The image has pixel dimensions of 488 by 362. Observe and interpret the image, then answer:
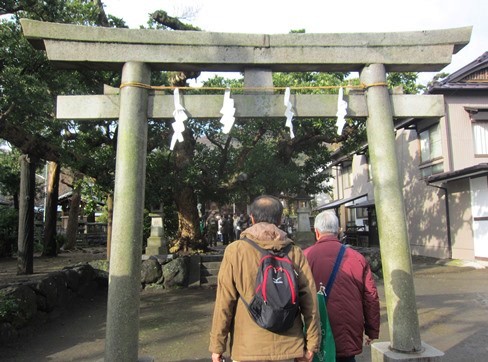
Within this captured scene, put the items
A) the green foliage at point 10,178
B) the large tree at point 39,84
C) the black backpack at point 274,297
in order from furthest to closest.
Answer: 1. the green foliage at point 10,178
2. the large tree at point 39,84
3. the black backpack at point 274,297

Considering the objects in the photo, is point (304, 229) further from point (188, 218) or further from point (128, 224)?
point (128, 224)

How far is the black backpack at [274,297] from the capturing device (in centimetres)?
244

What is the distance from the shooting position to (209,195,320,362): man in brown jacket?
2.54 meters

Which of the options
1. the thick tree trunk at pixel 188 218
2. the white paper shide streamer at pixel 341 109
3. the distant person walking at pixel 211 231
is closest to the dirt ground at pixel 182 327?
the thick tree trunk at pixel 188 218

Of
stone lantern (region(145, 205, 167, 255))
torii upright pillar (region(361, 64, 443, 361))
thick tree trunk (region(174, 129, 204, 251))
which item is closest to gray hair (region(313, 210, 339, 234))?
torii upright pillar (region(361, 64, 443, 361))

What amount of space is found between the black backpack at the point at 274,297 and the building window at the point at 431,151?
14.7m

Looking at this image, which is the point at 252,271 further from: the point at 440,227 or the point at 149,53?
the point at 440,227

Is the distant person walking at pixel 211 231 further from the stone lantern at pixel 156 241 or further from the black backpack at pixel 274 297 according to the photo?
the black backpack at pixel 274 297

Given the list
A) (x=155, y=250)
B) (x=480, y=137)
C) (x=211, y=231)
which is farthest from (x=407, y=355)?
(x=211, y=231)

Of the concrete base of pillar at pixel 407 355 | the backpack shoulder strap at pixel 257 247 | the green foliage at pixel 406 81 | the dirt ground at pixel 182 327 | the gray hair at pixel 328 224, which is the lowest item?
the dirt ground at pixel 182 327

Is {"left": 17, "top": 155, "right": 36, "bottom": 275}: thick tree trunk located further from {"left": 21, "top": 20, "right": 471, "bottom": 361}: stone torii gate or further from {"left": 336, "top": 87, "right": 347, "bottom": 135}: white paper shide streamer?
{"left": 336, "top": 87, "right": 347, "bottom": 135}: white paper shide streamer

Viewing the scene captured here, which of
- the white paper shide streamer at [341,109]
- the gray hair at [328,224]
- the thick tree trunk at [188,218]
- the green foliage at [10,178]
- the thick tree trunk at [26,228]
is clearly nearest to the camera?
the gray hair at [328,224]

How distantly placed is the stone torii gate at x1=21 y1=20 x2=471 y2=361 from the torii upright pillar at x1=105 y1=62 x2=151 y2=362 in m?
0.01

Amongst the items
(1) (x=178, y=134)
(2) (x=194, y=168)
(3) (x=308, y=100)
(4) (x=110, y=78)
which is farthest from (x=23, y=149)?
(3) (x=308, y=100)
